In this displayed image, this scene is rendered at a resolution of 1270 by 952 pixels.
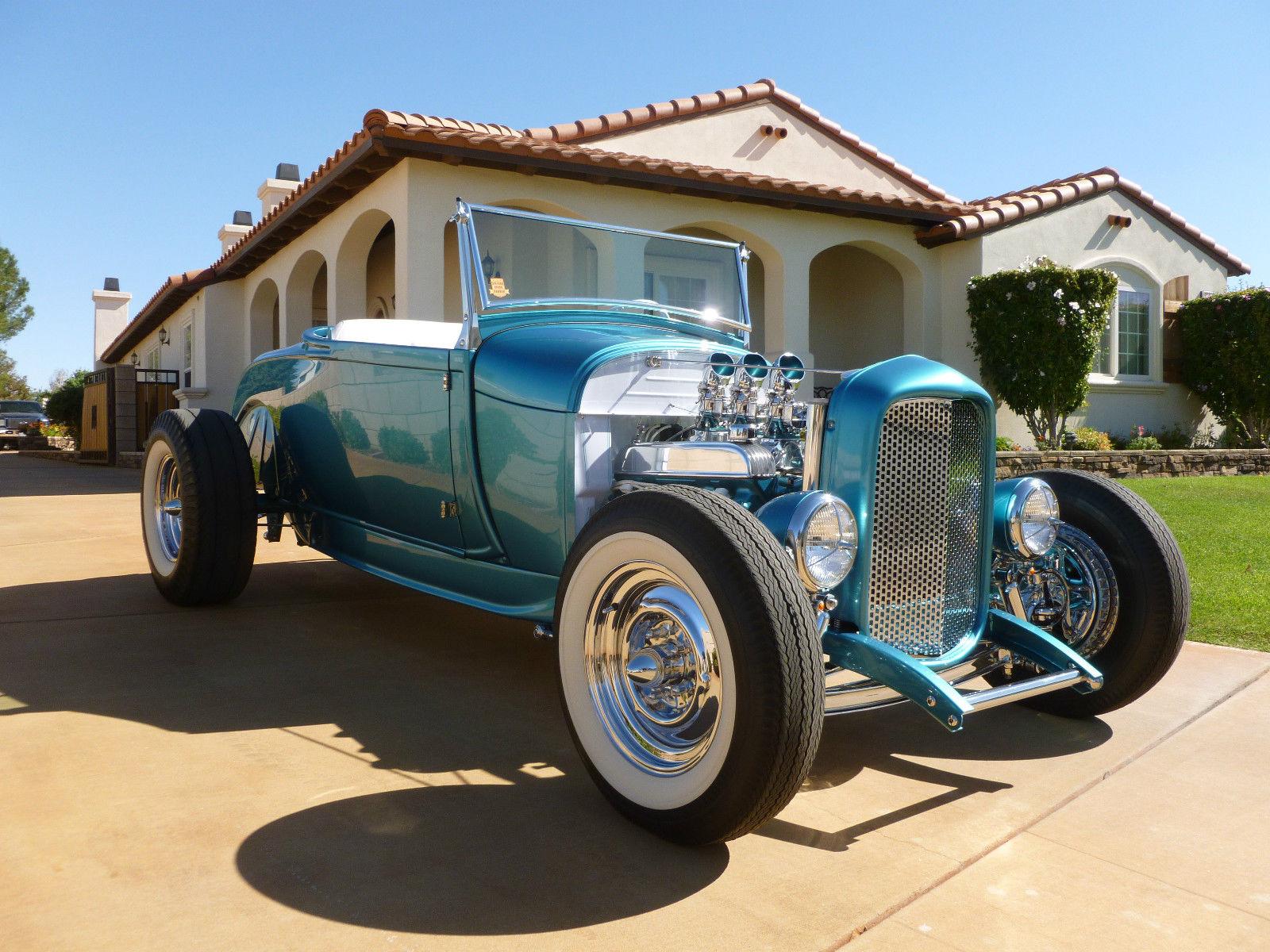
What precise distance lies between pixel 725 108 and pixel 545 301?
30.9 ft

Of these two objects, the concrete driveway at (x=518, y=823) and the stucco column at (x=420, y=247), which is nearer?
the concrete driveway at (x=518, y=823)

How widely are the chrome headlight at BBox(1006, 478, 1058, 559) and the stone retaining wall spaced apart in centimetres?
710

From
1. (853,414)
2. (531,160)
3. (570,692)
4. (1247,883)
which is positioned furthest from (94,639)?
(531,160)

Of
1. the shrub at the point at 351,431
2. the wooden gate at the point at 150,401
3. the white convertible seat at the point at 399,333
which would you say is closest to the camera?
the white convertible seat at the point at 399,333

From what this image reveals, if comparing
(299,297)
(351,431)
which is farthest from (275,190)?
(351,431)

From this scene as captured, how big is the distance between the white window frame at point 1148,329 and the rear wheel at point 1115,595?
1076 cm

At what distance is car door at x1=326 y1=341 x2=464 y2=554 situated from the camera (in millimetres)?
3406

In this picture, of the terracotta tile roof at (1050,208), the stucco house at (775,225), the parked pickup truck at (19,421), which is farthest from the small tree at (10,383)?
the terracotta tile roof at (1050,208)

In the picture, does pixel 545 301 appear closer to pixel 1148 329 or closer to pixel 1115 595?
pixel 1115 595

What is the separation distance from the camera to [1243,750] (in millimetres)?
2799

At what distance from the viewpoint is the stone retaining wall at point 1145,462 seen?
1008 cm

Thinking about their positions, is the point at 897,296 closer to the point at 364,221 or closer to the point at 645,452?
the point at 364,221

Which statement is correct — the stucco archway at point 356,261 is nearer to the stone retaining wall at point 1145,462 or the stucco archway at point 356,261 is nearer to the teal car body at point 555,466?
the teal car body at point 555,466

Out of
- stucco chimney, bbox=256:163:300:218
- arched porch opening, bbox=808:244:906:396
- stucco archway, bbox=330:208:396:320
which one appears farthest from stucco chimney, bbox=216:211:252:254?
arched porch opening, bbox=808:244:906:396
